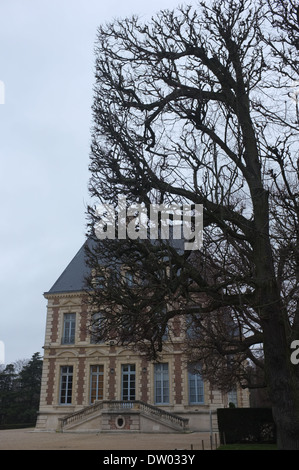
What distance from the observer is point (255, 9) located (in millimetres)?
8055

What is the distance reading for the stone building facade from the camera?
19.3 m

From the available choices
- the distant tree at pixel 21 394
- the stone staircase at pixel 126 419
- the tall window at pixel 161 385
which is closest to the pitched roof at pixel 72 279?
the tall window at pixel 161 385

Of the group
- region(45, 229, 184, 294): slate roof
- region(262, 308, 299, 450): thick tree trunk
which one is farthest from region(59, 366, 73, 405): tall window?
region(262, 308, 299, 450): thick tree trunk

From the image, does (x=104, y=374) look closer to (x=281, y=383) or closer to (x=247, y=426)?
(x=247, y=426)

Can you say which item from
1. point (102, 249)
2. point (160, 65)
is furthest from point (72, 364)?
point (160, 65)

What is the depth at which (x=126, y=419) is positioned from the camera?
62.6 ft

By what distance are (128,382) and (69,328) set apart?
15.6 ft

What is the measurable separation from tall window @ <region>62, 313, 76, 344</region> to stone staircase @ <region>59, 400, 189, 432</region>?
15.7 feet

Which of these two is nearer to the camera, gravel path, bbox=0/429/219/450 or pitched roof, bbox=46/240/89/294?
gravel path, bbox=0/429/219/450

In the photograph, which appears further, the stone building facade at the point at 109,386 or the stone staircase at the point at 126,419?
the stone building facade at the point at 109,386

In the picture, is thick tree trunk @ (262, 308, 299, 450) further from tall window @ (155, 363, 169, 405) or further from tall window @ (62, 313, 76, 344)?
tall window @ (62, 313, 76, 344)

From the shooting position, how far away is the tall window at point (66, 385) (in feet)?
73.9

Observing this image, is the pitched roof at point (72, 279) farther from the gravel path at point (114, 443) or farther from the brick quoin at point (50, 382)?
the gravel path at point (114, 443)

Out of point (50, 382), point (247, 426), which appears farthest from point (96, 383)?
point (247, 426)
